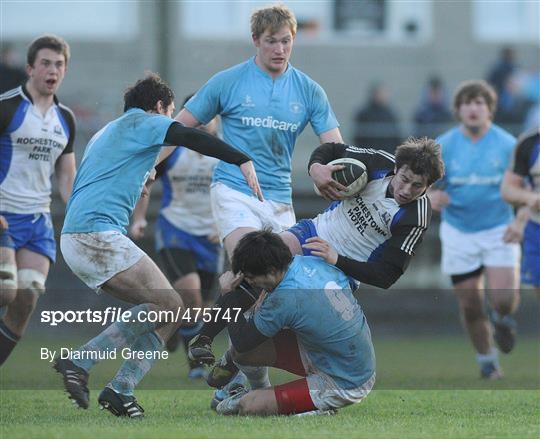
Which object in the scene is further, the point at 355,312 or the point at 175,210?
the point at 175,210

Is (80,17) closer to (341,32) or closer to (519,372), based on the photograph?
(341,32)

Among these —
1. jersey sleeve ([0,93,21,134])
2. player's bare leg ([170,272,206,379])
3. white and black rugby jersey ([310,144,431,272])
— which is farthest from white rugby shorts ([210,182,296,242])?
player's bare leg ([170,272,206,379])

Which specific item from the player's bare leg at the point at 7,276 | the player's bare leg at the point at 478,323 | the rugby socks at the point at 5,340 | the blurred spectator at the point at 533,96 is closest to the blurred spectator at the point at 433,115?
the blurred spectator at the point at 533,96

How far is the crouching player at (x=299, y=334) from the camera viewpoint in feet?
24.3

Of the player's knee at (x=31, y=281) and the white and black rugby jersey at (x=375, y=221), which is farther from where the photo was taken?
the player's knee at (x=31, y=281)

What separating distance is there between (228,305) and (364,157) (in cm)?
133

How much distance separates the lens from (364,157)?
812cm

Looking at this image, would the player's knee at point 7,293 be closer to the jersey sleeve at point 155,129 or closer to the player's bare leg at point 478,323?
the jersey sleeve at point 155,129

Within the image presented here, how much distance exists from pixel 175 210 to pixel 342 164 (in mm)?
4350

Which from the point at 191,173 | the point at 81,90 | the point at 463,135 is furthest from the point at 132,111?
the point at 81,90

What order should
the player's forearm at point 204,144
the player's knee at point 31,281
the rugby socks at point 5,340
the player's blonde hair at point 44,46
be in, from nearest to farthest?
the player's forearm at point 204,144 < the rugby socks at point 5,340 < the player's knee at point 31,281 < the player's blonde hair at point 44,46

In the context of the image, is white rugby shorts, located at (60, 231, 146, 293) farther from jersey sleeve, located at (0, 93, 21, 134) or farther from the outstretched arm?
jersey sleeve, located at (0, 93, 21, 134)

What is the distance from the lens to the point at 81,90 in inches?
806

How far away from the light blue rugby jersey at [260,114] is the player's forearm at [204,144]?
1.32 m
